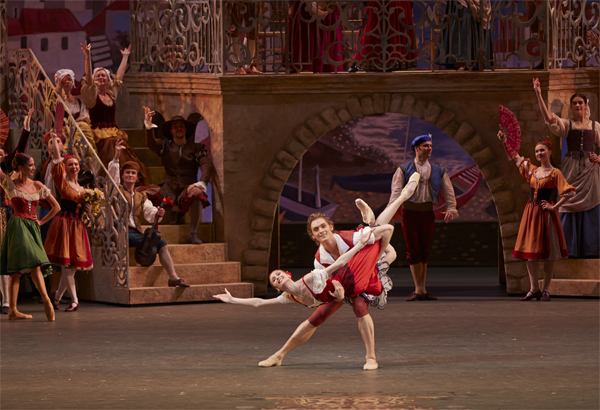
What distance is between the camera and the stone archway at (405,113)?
11906 millimetres

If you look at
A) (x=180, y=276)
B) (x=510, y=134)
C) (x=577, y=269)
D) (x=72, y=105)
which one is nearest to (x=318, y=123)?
(x=510, y=134)

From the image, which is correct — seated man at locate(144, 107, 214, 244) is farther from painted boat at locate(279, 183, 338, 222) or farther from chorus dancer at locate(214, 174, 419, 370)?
chorus dancer at locate(214, 174, 419, 370)

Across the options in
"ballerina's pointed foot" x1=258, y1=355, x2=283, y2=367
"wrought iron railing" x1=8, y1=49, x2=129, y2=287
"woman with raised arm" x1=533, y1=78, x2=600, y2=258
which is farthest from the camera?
"woman with raised arm" x1=533, y1=78, x2=600, y2=258

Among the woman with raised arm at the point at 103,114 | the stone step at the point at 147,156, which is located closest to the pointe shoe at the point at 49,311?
the woman with raised arm at the point at 103,114

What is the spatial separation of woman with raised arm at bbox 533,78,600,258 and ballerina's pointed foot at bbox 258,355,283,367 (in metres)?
5.26

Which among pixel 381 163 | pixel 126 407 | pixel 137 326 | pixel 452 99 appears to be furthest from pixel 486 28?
pixel 126 407

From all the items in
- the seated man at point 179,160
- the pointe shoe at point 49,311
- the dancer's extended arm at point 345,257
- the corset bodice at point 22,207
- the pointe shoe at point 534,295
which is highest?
the seated man at point 179,160

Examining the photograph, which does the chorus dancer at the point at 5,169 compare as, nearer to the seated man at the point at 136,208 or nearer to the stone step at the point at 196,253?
the seated man at the point at 136,208

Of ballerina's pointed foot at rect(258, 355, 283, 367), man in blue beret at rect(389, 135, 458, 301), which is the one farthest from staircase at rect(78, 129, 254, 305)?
ballerina's pointed foot at rect(258, 355, 283, 367)

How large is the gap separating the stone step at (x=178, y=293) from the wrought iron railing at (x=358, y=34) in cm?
250

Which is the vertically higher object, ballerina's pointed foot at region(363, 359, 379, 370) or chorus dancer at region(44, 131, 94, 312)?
chorus dancer at region(44, 131, 94, 312)

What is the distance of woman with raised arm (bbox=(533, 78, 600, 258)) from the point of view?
11367 millimetres

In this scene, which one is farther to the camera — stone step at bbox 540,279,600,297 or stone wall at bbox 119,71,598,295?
stone wall at bbox 119,71,598,295

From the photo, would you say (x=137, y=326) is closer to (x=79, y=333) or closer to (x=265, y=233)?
(x=79, y=333)
